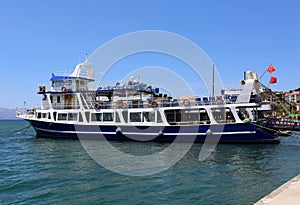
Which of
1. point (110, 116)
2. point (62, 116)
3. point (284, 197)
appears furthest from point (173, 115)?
point (284, 197)

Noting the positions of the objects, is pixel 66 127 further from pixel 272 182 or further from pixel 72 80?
pixel 272 182

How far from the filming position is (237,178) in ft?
40.9

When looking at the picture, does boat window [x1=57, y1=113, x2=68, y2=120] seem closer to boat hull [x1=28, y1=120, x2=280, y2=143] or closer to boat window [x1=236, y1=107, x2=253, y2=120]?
boat hull [x1=28, y1=120, x2=280, y2=143]

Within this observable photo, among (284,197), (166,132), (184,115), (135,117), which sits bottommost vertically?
(284,197)

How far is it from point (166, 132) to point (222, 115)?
553 cm

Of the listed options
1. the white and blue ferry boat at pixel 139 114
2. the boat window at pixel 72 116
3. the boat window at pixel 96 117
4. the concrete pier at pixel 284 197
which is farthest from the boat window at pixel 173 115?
the concrete pier at pixel 284 197

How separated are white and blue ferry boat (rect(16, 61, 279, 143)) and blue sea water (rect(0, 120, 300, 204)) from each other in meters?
5.76

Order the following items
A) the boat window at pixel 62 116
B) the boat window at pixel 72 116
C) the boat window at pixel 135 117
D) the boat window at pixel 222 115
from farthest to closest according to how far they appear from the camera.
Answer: the boat window at pixel 62 116, the boat window at pixel 72 116, the boat window at pixel 135 117, the boat window at pixel 222 115

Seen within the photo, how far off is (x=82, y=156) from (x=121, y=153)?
2860mm

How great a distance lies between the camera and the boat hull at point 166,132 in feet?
78.1

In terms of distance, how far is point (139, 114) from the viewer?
2728 cm

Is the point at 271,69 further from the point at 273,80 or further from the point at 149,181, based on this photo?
the point at 149,181

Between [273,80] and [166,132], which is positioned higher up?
[273,80]

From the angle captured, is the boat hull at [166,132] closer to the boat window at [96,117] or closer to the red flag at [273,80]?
the boat window at [96,117]
